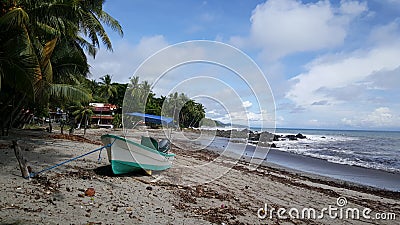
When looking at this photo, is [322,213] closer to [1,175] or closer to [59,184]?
[59,184]

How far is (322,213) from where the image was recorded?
708 cm

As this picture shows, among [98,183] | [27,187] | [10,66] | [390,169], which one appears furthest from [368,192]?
[10,66]

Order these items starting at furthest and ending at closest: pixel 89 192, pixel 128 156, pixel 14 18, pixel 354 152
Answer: pixel 354 152 → pixel 128 156 → pixel 14 18 → pixel 89 192

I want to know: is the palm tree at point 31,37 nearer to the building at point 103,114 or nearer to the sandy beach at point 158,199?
the sandy beach at point 158,199

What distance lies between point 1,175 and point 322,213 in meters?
7.68

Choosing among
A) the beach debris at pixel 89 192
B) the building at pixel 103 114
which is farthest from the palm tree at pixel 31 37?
the building at pixel 103 114

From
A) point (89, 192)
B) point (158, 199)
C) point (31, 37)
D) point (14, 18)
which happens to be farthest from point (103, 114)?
point (158, 199)

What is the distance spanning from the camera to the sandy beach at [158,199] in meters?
5.21

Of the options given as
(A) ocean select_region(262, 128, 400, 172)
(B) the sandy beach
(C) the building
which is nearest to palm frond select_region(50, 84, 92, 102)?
(B) the sandy beach

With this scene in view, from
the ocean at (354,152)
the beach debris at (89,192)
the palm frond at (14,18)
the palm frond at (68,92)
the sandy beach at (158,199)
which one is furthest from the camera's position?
the ocean at (354,152)

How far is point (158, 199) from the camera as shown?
21.6 feet

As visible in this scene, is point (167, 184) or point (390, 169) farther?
point (390, 169)

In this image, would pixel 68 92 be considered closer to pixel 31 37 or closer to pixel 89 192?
pixel 31 37

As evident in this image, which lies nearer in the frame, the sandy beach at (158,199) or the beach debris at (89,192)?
the sandy beach at (158,199)
